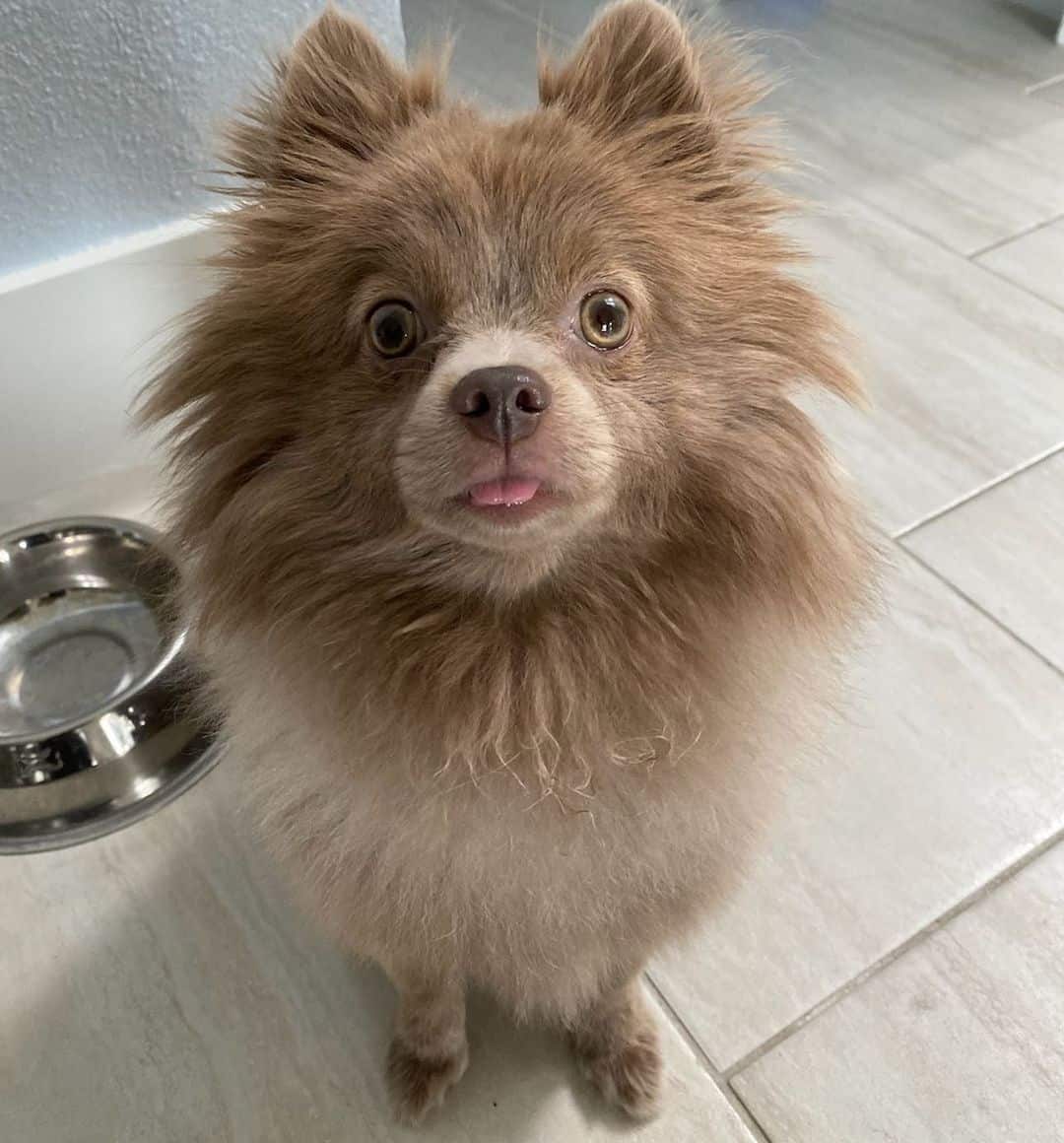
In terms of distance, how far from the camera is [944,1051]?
1294 mm

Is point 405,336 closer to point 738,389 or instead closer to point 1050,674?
point 738,389

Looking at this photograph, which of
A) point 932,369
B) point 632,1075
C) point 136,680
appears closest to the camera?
point 632,1075

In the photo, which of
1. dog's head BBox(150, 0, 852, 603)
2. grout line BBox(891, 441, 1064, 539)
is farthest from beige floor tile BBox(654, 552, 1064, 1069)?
dog's head BBox(150, 0, 852, 603)

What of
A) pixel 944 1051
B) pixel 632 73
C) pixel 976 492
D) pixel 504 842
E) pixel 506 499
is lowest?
pixel 944 1051

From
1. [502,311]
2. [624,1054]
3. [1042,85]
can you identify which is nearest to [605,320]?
[502,311]

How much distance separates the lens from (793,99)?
2.97 metres

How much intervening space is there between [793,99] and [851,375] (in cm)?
228

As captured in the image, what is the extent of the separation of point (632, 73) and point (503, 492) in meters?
0.43

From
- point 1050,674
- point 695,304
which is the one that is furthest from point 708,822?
point 1050,674

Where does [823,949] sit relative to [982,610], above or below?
below

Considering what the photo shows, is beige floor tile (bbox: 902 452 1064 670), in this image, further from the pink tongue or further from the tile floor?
the pink tongue

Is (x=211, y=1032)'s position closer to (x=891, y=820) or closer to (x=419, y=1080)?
(x=419, y=1080)

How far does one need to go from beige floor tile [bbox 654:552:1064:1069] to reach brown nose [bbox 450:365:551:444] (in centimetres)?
57

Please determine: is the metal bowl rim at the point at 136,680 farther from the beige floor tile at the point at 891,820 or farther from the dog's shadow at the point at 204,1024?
the beige floor tile at the point at 891,820
